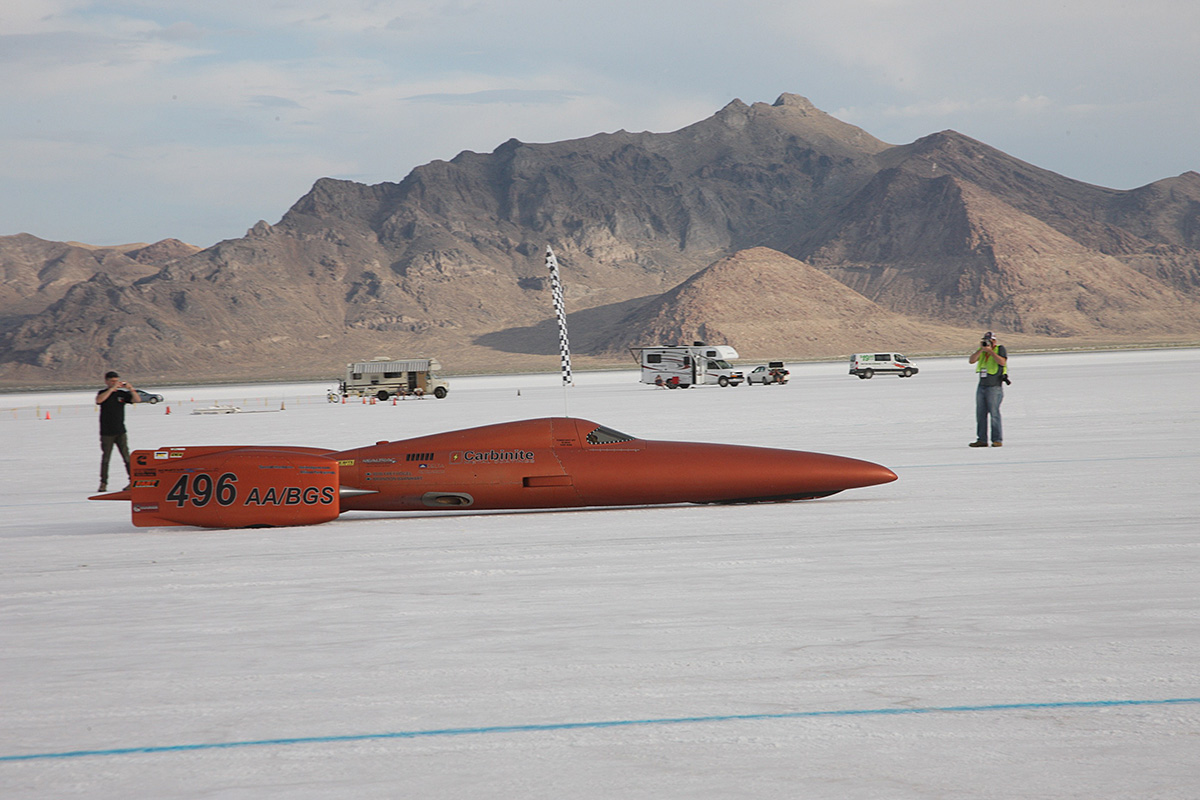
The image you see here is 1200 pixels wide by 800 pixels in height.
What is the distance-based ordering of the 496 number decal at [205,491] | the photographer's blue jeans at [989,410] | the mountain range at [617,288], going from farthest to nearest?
the mountain range at [617,288]
the photographer's blue jeans at [989,410]
the 496 number decal at [205,491]

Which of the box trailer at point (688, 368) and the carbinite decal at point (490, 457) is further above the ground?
the box trailer at point (688, 368)

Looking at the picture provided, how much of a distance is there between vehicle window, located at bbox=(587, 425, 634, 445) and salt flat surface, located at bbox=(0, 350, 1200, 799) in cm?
89

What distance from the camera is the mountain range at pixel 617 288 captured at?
146125 mm

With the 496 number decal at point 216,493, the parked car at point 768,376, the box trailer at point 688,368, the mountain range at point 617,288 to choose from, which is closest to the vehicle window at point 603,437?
the 496 number decal at point 216,493

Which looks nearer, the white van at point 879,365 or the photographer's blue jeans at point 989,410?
the photographer's blue jeans at point 989,410

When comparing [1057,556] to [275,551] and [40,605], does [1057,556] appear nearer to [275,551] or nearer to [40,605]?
[275,551]

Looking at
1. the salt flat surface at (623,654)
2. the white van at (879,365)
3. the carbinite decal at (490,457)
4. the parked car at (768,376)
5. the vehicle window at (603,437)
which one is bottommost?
the salt flat surface at (623,654)

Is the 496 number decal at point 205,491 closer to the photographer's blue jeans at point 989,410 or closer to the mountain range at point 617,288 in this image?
the photographer's blue jeans at point 989,410

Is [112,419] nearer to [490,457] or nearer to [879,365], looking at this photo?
[490,457]

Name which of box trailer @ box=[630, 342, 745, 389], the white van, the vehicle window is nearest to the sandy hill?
the white van

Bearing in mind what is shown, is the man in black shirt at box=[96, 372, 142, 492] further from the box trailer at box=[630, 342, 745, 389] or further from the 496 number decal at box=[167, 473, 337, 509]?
the box trailer at box=[630, 342, 745, 389]

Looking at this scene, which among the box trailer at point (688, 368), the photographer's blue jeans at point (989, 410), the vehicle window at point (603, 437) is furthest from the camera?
the box trailer at point (688, 368)

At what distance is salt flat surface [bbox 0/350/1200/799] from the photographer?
4.26 m

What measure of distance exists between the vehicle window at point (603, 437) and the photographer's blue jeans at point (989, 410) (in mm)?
8146
